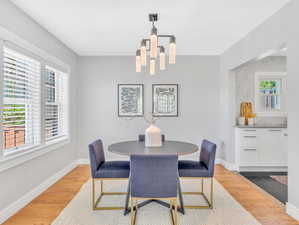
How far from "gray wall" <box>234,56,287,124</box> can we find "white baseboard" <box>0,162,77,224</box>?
3.82m

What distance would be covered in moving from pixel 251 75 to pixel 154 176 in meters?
3.67

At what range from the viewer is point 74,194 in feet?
9.93

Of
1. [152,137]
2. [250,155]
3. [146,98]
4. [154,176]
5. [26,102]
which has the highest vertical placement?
[146,98]

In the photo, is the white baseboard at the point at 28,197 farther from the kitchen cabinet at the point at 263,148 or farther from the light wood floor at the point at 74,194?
the kitchen cabinet at the point at 263,148

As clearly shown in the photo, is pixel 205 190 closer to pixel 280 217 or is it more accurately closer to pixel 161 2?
pixel 280 217

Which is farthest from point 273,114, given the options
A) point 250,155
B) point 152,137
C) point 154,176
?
point 154,176

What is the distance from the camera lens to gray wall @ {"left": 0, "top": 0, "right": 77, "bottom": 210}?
2311 mm

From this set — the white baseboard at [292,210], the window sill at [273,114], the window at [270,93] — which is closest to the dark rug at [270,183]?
the white baseboard at [292,210]

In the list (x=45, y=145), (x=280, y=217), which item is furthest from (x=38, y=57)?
(x=280, y=217)

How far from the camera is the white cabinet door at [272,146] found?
401 cm

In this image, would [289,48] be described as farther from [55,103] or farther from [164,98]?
[55,103]

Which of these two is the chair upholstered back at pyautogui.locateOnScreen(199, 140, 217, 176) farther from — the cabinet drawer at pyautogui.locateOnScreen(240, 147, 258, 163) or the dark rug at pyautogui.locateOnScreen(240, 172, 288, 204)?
the cabinet drawer at pyautogui.locateOnScreen(240, 147, 258, 163)

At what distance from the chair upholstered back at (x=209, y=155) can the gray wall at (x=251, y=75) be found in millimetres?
2106

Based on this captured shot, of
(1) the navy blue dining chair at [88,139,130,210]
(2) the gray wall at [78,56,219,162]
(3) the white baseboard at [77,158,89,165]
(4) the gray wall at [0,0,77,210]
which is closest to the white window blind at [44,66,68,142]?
(4) the gray wall at [0,0,77,210]
